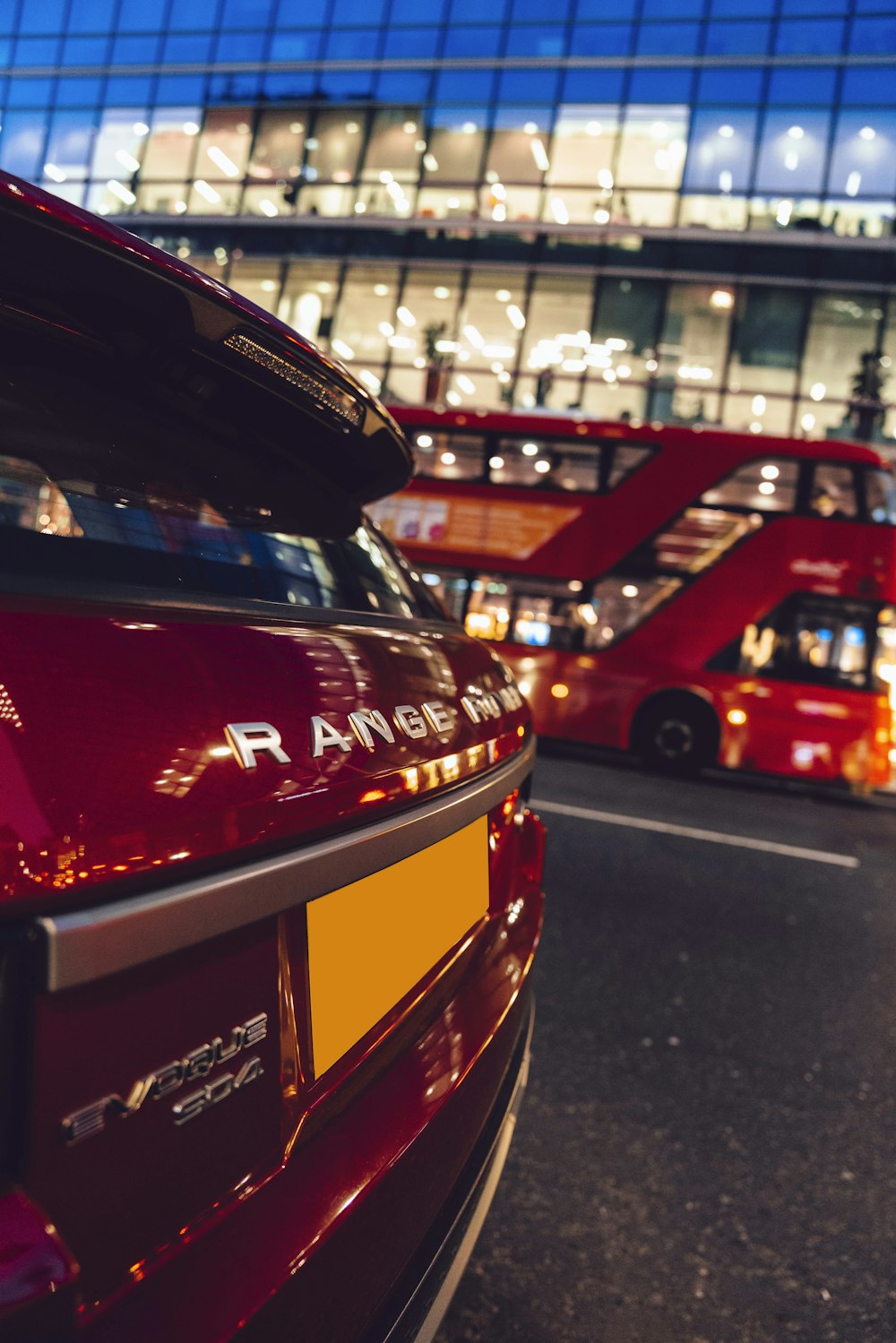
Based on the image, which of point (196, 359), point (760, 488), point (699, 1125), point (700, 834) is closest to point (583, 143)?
point (760, 488)

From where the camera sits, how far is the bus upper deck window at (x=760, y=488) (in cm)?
1007

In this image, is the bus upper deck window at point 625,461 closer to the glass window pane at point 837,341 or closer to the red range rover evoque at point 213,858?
the red range rover evoque at point 213,858

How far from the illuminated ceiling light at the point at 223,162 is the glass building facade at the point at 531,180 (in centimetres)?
8

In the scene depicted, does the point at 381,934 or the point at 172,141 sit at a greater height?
the point at 172,141

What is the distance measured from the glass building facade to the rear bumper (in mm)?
22185

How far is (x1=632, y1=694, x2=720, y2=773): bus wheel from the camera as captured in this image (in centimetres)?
1006

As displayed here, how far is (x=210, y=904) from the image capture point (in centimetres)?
83

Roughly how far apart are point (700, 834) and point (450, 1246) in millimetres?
5602

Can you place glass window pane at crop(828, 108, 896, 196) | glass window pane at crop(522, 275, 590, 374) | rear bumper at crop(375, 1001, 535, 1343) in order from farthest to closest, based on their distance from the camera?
glass window pane at crop(522, 275, 590, 374) → glass window pane at crop(828, 108, 896, 196) → rear bumper at crop(375, 1001, 535, 1343)

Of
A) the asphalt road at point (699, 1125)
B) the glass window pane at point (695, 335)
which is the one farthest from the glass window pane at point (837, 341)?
the asphalt road at point (699, 1125)

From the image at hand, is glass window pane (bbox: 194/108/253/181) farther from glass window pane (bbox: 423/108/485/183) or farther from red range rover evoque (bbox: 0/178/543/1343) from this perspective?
red range rover evoque (bbox: 0/178/543/1343)

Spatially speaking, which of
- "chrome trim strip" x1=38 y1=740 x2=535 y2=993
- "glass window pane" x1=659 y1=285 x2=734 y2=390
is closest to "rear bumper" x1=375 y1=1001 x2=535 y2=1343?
"chrome trim strip" x1=38 y1=740 x2=535 y2=993

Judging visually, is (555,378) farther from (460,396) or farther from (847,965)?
(847,965)

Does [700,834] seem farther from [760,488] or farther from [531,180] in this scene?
[531,180]
